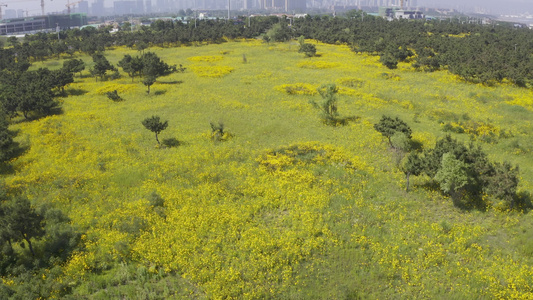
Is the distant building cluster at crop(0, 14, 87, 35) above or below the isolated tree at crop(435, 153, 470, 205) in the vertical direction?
above

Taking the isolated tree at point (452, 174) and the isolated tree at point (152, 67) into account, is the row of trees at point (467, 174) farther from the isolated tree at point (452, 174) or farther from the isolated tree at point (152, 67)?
the isolated tree at point (152, 67)

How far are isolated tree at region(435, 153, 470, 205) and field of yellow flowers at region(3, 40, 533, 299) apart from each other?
1616 mm

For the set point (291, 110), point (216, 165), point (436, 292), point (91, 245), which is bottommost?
point (436, 292)

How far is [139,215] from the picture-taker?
19562mm

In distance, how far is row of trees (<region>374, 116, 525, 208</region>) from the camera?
19.2 m

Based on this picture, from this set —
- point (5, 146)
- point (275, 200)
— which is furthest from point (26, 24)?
point (275, 200)

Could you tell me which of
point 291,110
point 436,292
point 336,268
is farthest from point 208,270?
point 291,110

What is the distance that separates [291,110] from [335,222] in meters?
21.5

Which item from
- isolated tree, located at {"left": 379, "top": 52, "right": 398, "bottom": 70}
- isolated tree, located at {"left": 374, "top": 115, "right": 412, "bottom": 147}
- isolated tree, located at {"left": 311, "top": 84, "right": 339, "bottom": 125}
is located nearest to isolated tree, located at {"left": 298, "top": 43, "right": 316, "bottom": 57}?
isolated tree, located at {"left": 379, "top": 52, "right": 398, "bottom": 70}

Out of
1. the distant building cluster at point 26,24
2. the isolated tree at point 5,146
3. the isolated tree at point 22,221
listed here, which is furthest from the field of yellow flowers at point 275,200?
the distant building cluster at point 26,24

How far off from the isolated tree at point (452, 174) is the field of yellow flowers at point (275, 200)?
1.62 metres

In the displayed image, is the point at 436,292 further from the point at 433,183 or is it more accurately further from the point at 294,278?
the point at 433,183

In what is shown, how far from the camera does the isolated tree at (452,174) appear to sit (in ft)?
63.3

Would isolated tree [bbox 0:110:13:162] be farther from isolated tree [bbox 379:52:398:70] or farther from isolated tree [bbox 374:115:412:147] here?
isolated tree [bbox 379:52:398:70]
